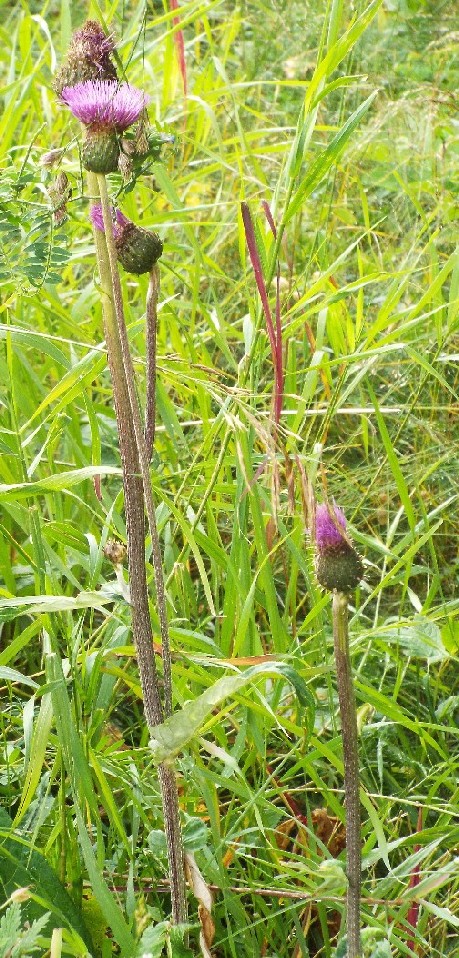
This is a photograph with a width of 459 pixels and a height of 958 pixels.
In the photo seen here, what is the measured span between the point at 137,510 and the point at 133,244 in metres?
0.22

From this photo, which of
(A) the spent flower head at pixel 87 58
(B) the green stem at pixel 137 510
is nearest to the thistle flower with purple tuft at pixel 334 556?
(B) the green stem at pixel 137 510

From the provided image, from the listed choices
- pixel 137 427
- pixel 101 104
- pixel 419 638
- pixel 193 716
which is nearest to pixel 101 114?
pixel 101 104

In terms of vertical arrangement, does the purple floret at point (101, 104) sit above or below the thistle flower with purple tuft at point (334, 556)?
above

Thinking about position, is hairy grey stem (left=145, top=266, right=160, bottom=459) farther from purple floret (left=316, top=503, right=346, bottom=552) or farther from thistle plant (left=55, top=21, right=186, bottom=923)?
purple floret (left=316, top=503, right=346, bottom=552)

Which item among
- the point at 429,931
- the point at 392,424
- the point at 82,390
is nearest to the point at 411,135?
the point at 392,424

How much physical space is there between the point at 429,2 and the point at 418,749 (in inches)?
88.2

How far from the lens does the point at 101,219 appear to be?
0.93 metres

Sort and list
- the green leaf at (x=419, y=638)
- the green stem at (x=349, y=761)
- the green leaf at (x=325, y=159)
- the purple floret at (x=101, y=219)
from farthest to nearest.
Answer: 1. the green leaf at (x=419, y=638)
2. the green leaf at (x=325, y=159)
3. the purple floret at (x=101, y=219)
4. the green stem at (x=349, y=761)

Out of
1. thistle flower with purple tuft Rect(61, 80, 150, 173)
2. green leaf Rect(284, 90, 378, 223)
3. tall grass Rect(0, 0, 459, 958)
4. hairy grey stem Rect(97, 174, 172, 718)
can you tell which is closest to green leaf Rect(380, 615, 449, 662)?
tall grass Rect(0, 0, 459, 958)

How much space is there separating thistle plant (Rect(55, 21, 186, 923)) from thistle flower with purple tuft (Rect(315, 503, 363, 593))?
15 centimetres

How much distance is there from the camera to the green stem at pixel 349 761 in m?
0.81

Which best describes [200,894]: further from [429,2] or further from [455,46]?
[429,2]

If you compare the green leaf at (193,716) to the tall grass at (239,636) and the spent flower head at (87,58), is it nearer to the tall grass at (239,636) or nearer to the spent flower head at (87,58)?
the tall grass at (239,636)

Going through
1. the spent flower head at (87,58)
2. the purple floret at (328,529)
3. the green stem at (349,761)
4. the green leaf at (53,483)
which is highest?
the spent flower head at (87,58)
